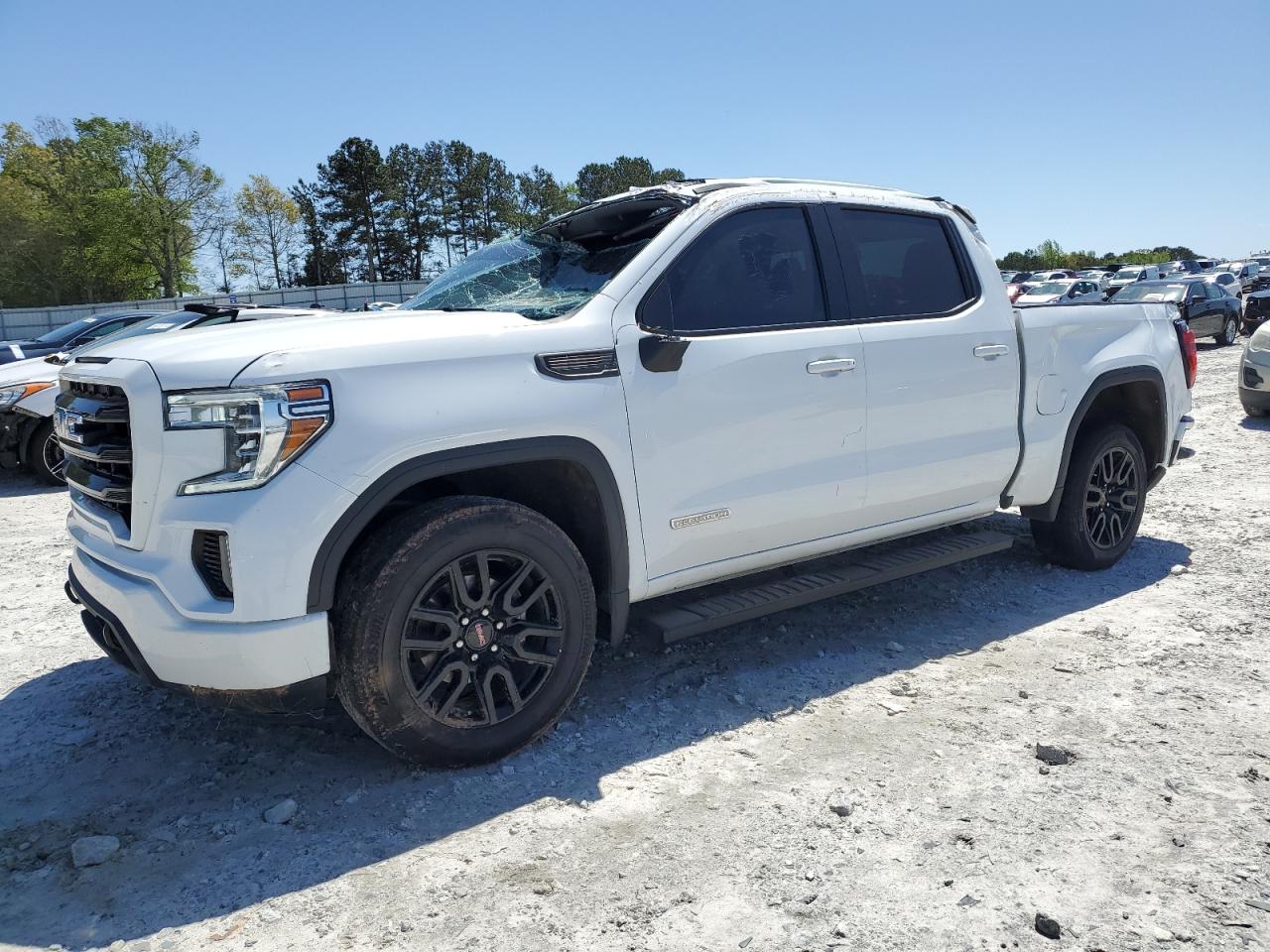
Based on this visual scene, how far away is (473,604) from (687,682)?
1274 mm

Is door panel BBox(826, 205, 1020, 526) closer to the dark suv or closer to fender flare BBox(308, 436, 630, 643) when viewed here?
fender flare BBox(308, 436, 630, 643)

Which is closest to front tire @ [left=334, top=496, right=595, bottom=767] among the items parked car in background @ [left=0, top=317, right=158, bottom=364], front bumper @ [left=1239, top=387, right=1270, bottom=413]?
front bumper @ [left=1239, top=387, right=1270, bottom=413]

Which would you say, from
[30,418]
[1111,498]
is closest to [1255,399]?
[1111,498]

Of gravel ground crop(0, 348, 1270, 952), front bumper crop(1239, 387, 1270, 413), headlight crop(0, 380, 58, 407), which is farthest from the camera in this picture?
front bumper crop(1239, 387, 1270, 413)

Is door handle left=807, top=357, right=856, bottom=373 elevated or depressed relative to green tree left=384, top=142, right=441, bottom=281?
depressed

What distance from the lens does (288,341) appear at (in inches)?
112

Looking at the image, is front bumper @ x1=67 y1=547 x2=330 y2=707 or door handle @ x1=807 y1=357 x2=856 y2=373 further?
door handle @ x1=807 y1=357 x2=856 y2=373

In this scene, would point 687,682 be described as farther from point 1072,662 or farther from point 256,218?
point 256,218

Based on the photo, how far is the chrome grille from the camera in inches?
114

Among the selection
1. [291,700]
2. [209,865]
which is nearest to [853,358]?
[291,700]

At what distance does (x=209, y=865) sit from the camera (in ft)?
8.82

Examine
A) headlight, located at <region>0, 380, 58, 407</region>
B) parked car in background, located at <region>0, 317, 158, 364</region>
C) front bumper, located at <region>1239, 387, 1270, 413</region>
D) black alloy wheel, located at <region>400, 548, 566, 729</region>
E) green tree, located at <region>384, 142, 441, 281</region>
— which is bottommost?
front bumper, located at <region>1239, 387, 1270, 413</region>

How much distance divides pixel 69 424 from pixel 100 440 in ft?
0.81

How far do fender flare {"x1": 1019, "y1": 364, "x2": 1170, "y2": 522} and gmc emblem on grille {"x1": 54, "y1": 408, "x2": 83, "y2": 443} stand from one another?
14.4 ft
